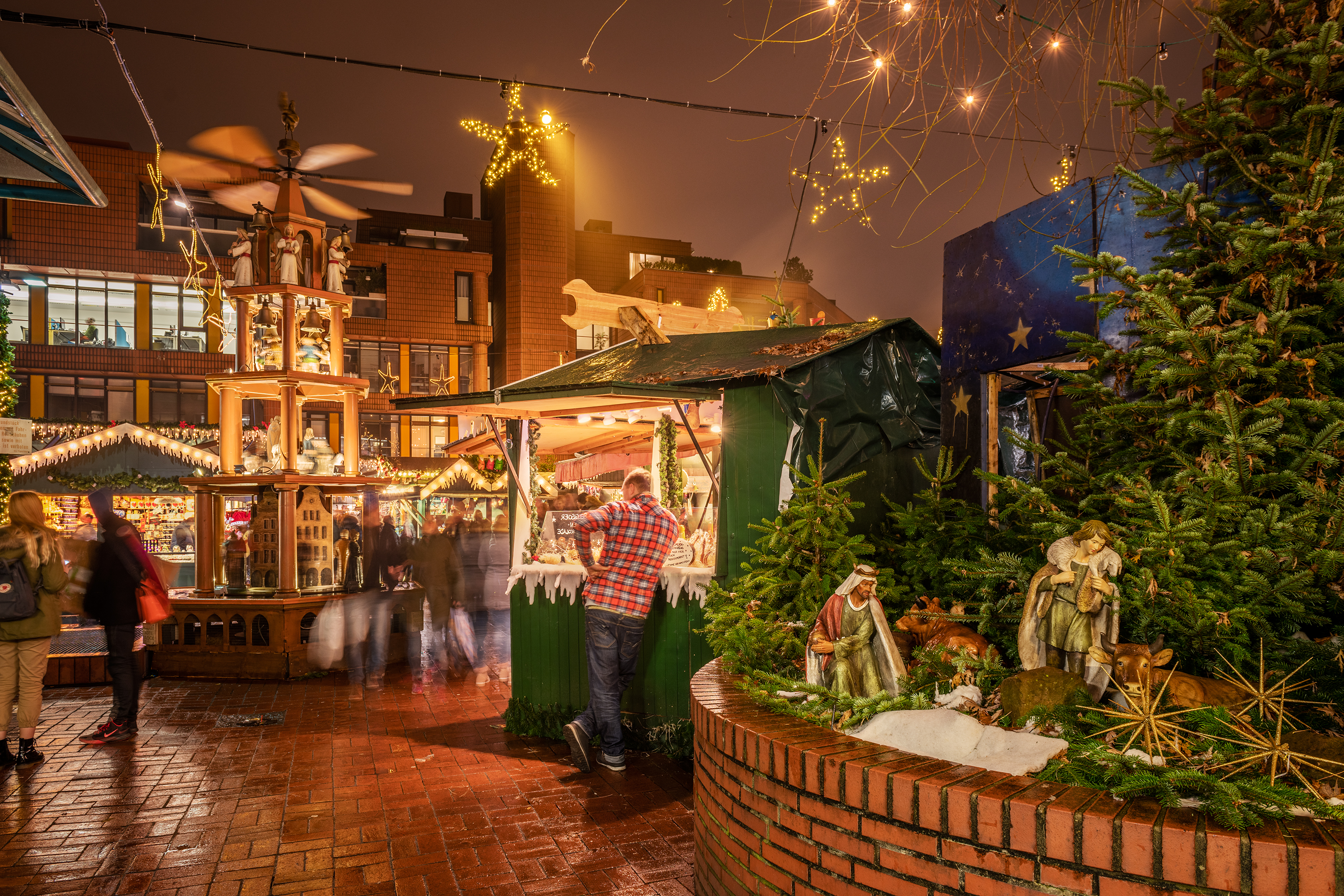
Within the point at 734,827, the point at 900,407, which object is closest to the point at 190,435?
the point at 900,407

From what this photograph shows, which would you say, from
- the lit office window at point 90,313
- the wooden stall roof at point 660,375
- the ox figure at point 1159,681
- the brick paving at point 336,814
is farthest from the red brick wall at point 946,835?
the lit office window at point 90,313

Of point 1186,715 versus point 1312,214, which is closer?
point 1186,715

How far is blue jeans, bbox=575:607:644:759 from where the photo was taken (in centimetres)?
571

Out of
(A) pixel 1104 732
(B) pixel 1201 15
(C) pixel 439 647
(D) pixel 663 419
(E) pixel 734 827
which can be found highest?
(B) pixel 1201 15

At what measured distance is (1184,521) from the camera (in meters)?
3.21

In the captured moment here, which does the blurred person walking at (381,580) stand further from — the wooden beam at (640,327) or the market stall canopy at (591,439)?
the wooden beam at (640,327)

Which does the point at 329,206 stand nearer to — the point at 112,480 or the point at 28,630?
the point at 28,630

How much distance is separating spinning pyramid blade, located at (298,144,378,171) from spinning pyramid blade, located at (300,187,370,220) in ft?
1.15

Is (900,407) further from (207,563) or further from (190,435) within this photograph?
(190,435)

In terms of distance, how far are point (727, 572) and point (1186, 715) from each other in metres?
3.45

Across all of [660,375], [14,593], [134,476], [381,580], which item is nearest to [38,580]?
[14,593]

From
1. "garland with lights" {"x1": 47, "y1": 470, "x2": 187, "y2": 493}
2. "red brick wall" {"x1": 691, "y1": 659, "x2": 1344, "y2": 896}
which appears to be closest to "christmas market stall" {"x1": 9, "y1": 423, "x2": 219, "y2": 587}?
"garland with lights" {"x1": 47, "y1": 470, "x2": 187, "y2": 493}

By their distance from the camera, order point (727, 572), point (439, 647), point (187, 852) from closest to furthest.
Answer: point (187, 852) → point (727, 572) → point (439, 647)

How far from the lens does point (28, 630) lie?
5.73 m
